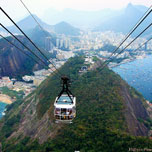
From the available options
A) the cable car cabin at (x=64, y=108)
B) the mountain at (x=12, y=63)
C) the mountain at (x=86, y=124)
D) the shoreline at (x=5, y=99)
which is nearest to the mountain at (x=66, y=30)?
the mountain at (x=12, y=63)

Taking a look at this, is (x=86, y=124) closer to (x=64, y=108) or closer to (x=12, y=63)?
(x=64, y=108)

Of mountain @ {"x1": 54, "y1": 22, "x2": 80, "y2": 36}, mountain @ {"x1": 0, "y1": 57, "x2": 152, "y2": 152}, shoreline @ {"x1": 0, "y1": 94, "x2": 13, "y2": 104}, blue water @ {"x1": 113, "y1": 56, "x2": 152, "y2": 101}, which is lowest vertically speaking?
mountain @ {"x1": 0, "y1": 57, "x2": 152, "y2": 152}

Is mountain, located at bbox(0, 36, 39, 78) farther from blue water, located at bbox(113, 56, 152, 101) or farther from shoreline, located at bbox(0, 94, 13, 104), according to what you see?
blue water, located at bbox(113, 56, 152, 101)

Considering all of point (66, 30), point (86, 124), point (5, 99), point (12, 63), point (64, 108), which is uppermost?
point (66, 30)

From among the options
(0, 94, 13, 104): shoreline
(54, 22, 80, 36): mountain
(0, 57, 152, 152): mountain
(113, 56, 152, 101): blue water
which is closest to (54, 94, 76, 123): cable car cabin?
(0, 57, 152, 152): mountain

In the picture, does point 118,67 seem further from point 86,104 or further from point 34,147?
point 34,147

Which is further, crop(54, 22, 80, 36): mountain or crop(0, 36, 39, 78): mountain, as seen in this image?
crop(54, 22, 80, 36): mountain

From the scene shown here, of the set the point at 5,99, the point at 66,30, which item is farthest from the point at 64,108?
the point at 66,30
